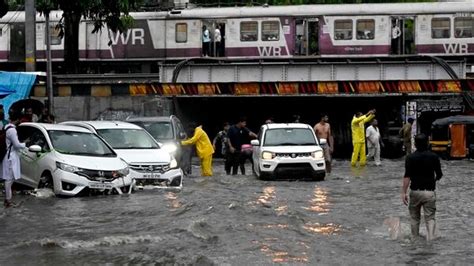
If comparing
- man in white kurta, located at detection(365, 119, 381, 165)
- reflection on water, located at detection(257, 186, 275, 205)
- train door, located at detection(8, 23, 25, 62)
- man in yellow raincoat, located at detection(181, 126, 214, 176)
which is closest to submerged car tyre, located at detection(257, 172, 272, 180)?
reflection on water, located at detection(257, 186, 275, 205)

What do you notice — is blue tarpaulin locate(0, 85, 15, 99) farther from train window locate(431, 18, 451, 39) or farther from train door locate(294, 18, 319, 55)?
train window locate(431, 18, 451, 39)

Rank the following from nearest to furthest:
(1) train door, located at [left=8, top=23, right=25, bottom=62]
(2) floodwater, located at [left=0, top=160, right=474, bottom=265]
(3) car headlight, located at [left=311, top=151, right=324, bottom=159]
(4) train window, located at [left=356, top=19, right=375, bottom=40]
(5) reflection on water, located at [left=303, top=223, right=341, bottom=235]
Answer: (2) floodwater, located at [left=0, top=160, right=474, bottom=265] → (5) reflection on water, located at [left=303, top=223, right=341, bottom=235] → (3) car headlight, located at [left=311, top=151, right=324, bottom=159] → (4) train window, located at [left=356, top=19, right=375, bottom=40] → (1) train door, located at [left=8, top=23, right=25, bottom=62]

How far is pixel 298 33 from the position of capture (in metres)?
39.0

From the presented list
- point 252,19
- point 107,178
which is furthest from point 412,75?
point 107,178

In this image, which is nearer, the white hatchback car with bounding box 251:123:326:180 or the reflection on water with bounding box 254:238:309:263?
the reflection on water with bounding box 254:238:309:263

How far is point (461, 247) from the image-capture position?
1252cm

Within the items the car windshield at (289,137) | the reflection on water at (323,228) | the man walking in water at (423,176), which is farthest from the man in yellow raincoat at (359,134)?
the man walking in water at (423,176)

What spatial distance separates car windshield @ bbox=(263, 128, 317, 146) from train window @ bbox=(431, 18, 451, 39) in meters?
15.9

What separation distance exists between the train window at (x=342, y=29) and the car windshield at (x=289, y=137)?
15.3 m

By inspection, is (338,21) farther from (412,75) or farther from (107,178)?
(107,178)

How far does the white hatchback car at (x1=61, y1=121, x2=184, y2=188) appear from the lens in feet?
62.4

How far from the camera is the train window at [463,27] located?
3766cm

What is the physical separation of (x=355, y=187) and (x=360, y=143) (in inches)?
281

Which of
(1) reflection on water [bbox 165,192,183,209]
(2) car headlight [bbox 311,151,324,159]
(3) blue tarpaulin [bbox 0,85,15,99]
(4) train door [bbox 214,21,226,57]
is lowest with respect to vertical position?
(1) reflection on water [bbox 165,192,183,209]
